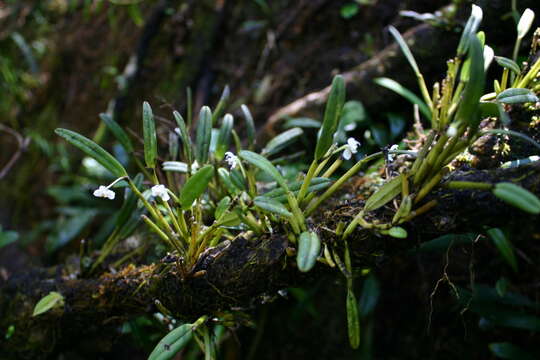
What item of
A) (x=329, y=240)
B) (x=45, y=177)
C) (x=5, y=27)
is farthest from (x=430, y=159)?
(x=5, y=27)

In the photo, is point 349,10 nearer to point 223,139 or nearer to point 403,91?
point 403,91

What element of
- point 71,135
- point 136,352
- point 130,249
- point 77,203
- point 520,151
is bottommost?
point 136,352

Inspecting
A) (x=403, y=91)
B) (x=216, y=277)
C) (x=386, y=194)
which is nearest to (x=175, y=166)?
(x=216, y=277)

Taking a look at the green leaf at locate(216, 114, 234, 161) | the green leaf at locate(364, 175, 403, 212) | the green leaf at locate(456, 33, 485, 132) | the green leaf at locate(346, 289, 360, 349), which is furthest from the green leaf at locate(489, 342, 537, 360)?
the green leaf at locate(216, 114, 234, 161)

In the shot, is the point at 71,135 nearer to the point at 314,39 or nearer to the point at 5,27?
the point at 314,39

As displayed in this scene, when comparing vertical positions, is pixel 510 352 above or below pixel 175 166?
below

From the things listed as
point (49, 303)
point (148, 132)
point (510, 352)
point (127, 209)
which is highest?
point (148, 132)

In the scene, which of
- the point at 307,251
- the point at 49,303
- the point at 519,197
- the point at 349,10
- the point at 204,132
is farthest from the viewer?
the point at 349,10

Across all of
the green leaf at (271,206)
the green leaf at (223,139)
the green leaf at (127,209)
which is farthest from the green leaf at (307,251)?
the green leaf at (127,209)
